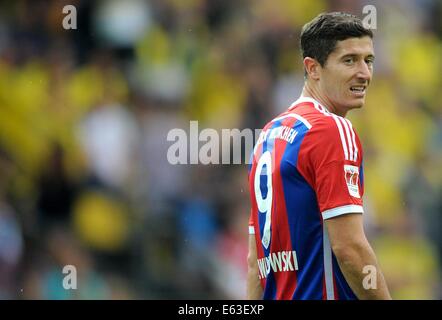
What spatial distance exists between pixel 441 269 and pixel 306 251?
17.0ft

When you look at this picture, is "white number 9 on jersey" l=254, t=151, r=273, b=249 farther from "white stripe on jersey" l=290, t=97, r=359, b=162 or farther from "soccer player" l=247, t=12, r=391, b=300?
"white stripe on jersey" l=290, t=97, r=359, b=162

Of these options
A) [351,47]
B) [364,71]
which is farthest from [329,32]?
[364,71]

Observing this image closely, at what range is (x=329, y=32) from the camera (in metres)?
4.16

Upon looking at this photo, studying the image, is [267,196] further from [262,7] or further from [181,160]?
[262,7]

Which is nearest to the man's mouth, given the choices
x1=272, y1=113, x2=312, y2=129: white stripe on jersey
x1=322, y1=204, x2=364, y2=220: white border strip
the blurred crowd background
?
x1=272, y1=113, x2=312, y2=129: white stripe on jersey

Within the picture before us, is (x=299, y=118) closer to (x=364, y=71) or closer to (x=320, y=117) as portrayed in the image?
(x=320, y=117)

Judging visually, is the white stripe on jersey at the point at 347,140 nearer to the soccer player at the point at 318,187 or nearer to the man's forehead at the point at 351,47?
the soccer player at the point at 318,187

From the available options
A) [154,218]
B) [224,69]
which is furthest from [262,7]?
[154,218]

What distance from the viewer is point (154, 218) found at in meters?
8.20

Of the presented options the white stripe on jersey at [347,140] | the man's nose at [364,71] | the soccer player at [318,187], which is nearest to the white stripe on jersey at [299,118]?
the soccer player at [318,187]

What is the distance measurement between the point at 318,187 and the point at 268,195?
0.34 m

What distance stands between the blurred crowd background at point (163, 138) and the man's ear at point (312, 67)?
3.70 metres

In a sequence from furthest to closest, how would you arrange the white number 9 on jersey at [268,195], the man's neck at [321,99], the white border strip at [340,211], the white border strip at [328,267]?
the man's neck at [321,99] < the white number 9 on jersey at [268,195] < the white border strip at [328,267] < the white border strip at [340,211]

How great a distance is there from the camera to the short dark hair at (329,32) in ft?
13.6
